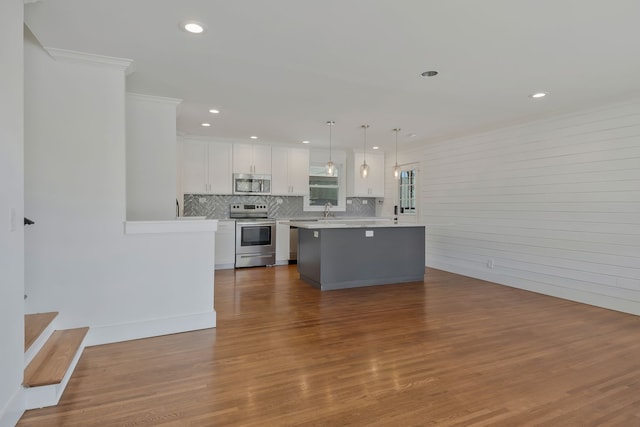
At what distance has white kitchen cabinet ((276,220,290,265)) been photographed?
697cm

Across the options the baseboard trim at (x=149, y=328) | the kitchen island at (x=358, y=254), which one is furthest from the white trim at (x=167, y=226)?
the kitchen island at (x=358, y=254)

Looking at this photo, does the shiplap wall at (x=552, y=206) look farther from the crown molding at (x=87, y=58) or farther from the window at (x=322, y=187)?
the crown molding at (x=87, y=58)

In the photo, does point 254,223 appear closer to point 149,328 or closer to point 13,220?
point 149,328

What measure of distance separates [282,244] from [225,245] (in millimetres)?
1144

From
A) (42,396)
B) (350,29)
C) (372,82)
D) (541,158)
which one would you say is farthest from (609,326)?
(42,396)

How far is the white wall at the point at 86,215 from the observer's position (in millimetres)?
2811

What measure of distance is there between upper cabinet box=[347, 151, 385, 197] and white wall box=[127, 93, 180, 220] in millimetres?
4581

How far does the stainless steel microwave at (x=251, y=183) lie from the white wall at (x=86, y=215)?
3.67 m

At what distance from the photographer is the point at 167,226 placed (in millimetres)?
3201

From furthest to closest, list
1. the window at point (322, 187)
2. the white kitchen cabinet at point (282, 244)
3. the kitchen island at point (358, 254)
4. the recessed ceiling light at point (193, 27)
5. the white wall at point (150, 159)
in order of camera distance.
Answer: the window at point (322, 187) < the white kitchen cabinet at point (282, 244) < the kitchen island at point (358, 254) < the white wall at point (150, 159) < the recessed ceiling light at point (193, 27)

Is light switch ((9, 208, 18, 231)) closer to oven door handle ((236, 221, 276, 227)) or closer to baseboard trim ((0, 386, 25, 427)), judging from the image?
baseboard trim ((0, 386, 25, 427))

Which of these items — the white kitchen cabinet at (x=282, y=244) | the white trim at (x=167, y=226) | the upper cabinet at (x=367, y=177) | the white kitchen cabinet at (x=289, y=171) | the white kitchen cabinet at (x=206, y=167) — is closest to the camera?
the white trim at (x=167, y=226)

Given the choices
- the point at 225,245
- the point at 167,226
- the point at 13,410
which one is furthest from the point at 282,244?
the point at 13,410

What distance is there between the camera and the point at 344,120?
17.0 ft
